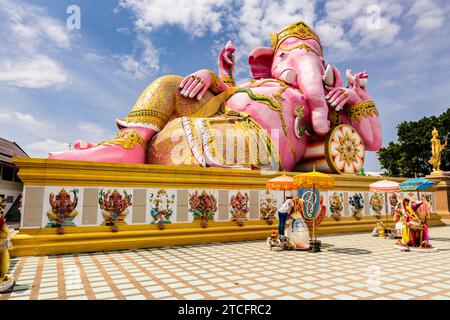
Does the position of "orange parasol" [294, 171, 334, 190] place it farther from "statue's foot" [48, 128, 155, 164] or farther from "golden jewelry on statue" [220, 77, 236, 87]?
"golden jewelry on statue" [220, 77, 236, 87]

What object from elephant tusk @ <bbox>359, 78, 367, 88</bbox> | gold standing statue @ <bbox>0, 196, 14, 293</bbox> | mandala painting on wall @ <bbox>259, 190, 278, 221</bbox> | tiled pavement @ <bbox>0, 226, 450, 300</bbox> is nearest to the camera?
tiled pavement @ <bbox>0, 226, 450, 300</bbox>

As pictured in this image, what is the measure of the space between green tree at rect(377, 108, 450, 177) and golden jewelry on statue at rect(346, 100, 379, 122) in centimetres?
2063

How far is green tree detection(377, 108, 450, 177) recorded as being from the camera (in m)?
27.9

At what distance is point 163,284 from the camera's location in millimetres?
4098

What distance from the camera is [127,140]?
807 cm

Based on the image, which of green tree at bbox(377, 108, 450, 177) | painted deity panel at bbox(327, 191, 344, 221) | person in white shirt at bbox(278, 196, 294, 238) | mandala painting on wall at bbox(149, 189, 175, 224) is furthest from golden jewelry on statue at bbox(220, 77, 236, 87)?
green tree at bbox(377, 108, 450, 177)

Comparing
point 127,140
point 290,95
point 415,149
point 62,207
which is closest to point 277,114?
point 290,95

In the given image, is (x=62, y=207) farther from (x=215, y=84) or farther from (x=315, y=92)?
(x=315, y=92)

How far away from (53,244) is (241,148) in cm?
521

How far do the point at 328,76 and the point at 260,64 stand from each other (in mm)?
2786

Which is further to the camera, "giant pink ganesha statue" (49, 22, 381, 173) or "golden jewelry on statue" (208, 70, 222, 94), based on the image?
"golden jewelry on statue" (208, 70, 222, 94)

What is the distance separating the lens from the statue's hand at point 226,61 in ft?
37.5

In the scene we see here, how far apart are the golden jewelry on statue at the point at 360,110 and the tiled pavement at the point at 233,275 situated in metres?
5.87

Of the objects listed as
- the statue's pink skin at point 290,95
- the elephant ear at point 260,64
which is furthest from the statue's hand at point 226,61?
the elephant ear at point 260,64
